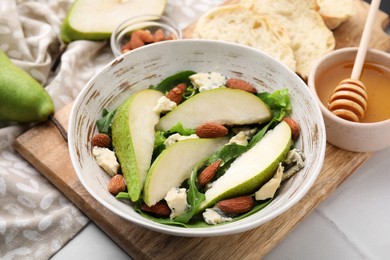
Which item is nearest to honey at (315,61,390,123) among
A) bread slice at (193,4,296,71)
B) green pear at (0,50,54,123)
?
bread slice at (193,4,296,71)

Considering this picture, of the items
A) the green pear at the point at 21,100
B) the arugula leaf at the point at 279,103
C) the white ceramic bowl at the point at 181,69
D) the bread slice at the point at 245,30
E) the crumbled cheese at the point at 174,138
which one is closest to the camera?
the white ceramic bowl at the point at 181,69

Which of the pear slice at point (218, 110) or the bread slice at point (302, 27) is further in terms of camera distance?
the bread slice at point (302, 27)

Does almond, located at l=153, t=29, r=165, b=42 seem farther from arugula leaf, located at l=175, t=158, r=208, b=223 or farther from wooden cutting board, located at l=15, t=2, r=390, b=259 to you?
arugula leaf, located at l=175, t=158, r=208, b=223

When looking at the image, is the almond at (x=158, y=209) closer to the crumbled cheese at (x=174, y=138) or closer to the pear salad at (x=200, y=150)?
the pear salad at (x=200, y=150)

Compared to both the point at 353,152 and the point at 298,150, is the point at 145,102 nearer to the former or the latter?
the point at 298,150

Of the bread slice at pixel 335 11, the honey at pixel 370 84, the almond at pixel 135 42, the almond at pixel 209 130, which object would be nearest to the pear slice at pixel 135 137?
the almond at pixel 209 130

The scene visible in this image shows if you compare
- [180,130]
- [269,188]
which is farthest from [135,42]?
[269,188]
